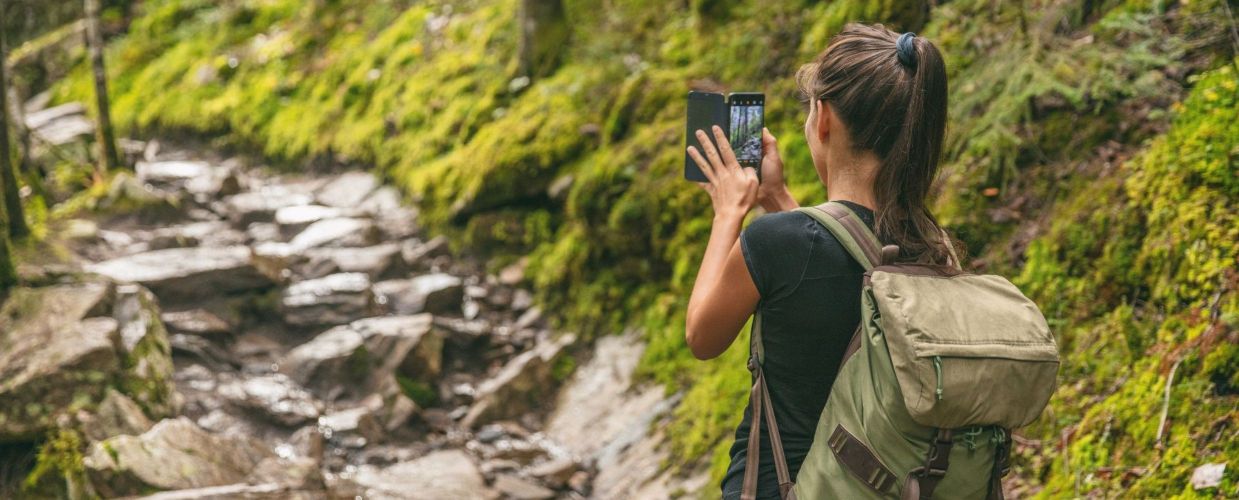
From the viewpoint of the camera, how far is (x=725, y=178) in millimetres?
2441

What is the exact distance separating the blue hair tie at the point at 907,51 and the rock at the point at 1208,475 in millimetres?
2364

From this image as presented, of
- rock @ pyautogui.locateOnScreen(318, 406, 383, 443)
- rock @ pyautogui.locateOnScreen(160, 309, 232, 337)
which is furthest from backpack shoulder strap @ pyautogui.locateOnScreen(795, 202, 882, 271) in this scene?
rock @ pyautogui.locateOnScreen(160, 309, 232, 337)

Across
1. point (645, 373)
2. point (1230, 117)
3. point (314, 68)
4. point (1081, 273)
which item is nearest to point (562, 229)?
point (645, 373)

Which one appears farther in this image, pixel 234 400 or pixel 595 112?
pixel 595 112

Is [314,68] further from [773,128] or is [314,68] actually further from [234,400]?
[773,128]

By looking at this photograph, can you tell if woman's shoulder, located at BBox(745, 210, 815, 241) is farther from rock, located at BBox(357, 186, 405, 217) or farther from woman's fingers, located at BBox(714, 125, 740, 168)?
rock, located at BBox(357, 186, 405, 217)

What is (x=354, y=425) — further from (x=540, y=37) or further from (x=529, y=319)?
(x=540, y=37)

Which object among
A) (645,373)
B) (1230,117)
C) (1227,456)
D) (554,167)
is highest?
(1230,117)

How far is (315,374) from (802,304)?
7561mm

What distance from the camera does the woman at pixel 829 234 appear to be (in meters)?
2.04

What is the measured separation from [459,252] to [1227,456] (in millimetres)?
8669

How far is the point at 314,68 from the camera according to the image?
17078 mm

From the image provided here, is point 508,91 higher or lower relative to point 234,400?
higher

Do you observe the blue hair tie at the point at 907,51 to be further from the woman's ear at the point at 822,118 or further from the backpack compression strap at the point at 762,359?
the backpack compression strap at the point at 762,359
